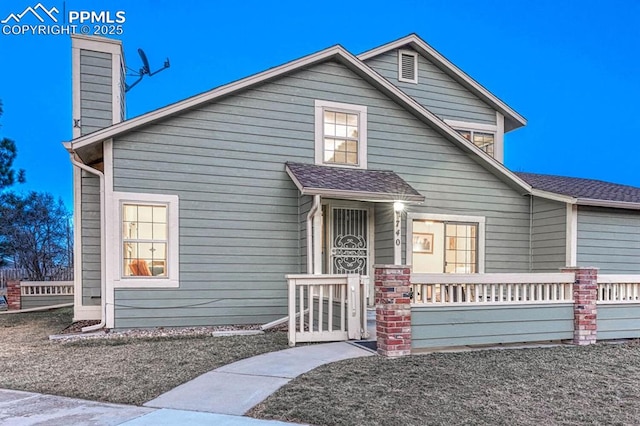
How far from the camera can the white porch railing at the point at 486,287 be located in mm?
5941

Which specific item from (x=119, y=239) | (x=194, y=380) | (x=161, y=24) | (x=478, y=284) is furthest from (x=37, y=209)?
(x=161, y=24)

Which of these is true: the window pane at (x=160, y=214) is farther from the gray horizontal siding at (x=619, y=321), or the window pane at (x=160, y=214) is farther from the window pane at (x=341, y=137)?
the gray horizontal siding at (x=619, y=321)

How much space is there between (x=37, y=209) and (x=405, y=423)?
20.2 m

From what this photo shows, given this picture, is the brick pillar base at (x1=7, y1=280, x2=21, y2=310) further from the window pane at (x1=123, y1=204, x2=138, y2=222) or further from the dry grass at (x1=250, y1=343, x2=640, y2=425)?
the dry grass at (x1=250, y1=343, x2=640, y2=425)

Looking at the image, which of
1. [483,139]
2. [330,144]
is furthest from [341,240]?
[483,139]

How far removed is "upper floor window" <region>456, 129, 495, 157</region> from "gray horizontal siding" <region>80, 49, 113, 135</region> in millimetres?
8685

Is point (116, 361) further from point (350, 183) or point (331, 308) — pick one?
point (350, 183)

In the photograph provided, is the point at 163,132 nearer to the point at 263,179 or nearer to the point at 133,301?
the point at 263,179

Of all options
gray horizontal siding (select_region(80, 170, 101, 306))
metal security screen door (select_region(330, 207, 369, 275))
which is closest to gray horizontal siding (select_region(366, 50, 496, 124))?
metal security screen door (select_region(330, 207, 369, 275))

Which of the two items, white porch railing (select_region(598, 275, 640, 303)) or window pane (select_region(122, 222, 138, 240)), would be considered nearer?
white porch railing (select_region(598, 275, 640, 303))

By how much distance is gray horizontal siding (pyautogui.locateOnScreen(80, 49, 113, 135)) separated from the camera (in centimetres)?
901

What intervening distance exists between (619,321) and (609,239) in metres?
3.40

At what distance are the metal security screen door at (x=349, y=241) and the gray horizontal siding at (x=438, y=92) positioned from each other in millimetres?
4208

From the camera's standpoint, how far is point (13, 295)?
1192cm
